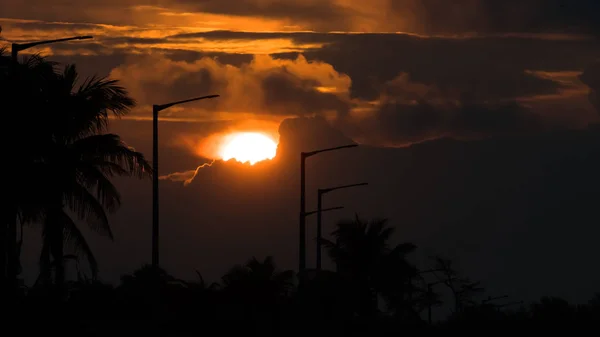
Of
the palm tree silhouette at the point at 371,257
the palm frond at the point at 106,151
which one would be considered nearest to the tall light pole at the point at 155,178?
the palm frond at the point at 106,151

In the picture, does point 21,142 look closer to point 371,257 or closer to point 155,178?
point 155,178

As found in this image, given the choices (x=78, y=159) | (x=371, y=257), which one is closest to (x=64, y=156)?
(x=78, y=159)

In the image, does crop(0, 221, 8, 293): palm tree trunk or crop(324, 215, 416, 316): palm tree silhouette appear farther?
crop(324, 215, 416, 316): palm tree silhouette

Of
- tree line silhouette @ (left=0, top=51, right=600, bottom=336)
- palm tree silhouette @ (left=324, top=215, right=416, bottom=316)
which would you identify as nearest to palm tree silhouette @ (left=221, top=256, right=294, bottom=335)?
tree line silhouette @ (left=0, top=51, right=600, bottom=336)

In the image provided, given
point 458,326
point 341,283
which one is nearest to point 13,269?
point 341,283

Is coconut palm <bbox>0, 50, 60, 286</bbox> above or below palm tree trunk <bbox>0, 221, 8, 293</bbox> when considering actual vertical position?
above

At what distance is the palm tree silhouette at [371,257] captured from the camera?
68.6 m

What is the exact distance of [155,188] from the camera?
43625 mm

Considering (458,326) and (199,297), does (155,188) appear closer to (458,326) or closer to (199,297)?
(199,297)

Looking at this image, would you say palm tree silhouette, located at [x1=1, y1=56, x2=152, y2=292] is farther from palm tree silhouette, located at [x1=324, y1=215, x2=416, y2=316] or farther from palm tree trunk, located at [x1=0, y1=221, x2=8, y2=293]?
palm tree silhouette, located at [x1=324, y1=215, x2=416, y2=316]

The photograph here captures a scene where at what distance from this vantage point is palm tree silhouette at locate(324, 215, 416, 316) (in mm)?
68562

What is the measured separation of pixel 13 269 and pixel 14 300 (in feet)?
15.5

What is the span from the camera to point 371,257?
70.4 metres

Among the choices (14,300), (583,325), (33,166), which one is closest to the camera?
(14,300)
